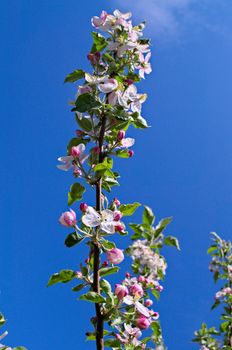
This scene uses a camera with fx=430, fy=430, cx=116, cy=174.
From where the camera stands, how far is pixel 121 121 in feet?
7.34

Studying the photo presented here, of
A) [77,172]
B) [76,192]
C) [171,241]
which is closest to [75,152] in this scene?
[77,172]

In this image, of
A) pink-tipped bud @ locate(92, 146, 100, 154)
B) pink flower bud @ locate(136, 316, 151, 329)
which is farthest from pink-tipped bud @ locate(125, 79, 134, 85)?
pink flower bud @ locate(136, 316, 151, 329)

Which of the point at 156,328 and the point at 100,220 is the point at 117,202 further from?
the point at 156,328

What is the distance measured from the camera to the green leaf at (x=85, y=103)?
7.16 feet

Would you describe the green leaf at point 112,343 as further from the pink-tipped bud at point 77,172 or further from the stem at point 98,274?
the pink-tipped bud at point 77,172

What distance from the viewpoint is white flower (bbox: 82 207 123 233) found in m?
1.97

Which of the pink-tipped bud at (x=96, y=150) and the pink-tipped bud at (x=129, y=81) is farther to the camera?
the pink-tipped bud at (x=129, y=81)

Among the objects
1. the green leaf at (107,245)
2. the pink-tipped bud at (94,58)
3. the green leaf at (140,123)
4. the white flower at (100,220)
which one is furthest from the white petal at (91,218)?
the pink-tipped bud at (94,58)

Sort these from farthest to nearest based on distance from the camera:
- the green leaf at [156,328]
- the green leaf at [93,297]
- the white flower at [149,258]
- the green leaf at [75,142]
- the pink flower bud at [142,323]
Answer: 1. the white flower at [149,258]
2. the green leaf at [156,328]
3. the green leaf at [75,142]
4. the pink flower bud at [142,323]
5. the green leaf at [93,297]

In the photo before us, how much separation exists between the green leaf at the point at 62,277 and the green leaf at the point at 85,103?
0.80 m

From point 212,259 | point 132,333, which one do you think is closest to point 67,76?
point 132,333

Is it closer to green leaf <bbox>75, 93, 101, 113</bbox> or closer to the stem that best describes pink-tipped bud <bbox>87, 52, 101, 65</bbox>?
green leaf <bbox>75, 93, 101, 113</bbox>

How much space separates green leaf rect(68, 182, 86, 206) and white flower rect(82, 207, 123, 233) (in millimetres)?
161

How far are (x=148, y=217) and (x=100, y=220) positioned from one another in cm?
96
